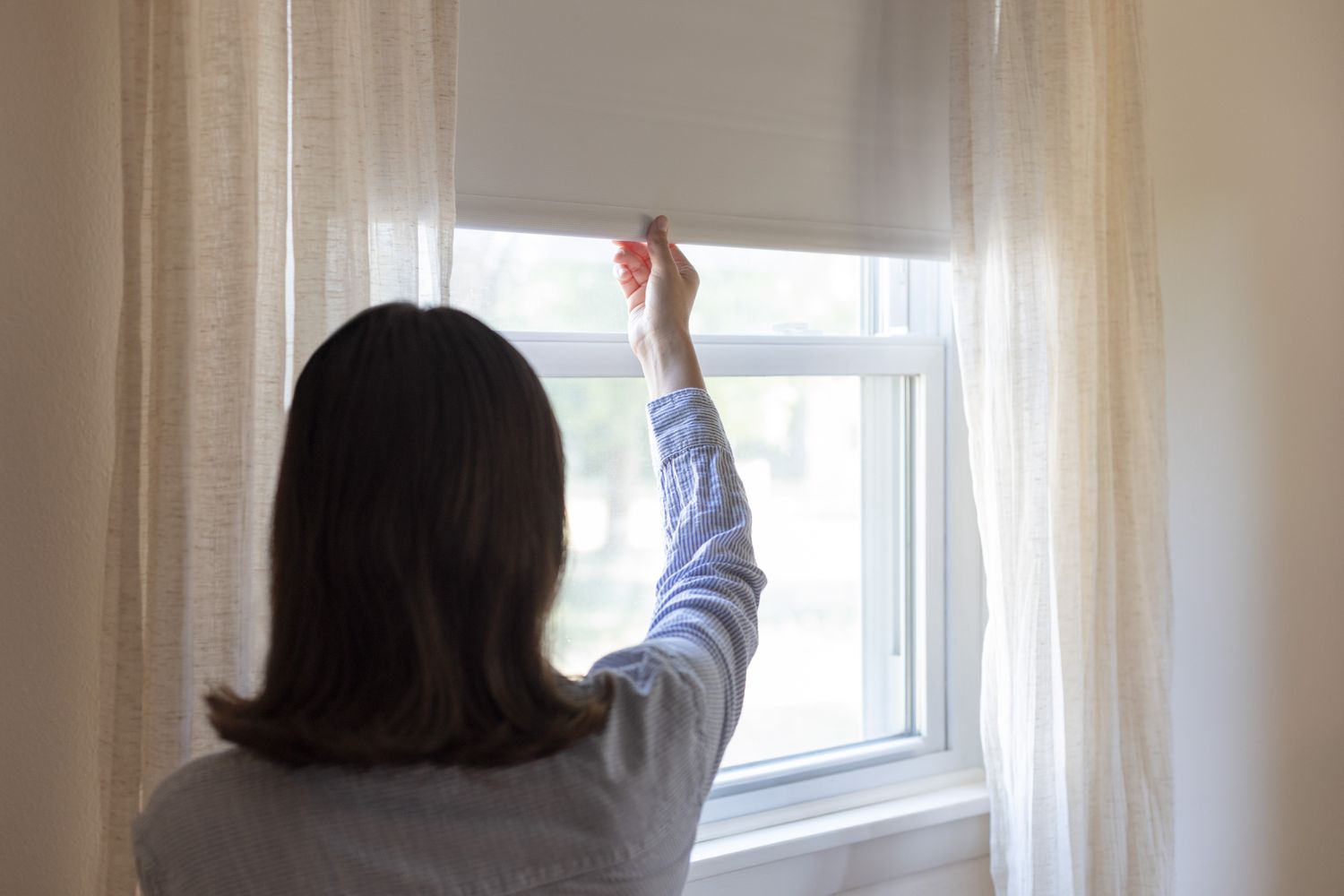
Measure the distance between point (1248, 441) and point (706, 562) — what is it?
1.34 meters

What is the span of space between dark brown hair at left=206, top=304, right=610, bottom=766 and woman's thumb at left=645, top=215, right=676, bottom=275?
22.7 inches

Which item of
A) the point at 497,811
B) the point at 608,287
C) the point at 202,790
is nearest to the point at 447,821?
the point at 497,811

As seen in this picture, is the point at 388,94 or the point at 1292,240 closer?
the point at 388,94

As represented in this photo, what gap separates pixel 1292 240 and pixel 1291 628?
2.30ft

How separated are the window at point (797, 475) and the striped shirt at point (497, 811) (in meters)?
0.63

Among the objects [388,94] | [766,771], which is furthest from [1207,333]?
[388,94]

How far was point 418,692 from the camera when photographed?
0.76 m

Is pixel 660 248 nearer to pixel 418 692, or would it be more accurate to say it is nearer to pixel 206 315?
pixel 206 315

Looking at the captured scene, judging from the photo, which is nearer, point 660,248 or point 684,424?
point 684,424

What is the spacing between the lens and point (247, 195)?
1017mm

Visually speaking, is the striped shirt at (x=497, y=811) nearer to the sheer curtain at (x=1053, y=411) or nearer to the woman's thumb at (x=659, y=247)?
the woman's thumb at (x=659, y=247)

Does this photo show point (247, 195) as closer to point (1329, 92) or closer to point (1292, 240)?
point (1292, 240)

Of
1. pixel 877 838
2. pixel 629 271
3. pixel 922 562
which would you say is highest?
pixel 629 271

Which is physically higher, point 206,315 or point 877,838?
point 206,315
